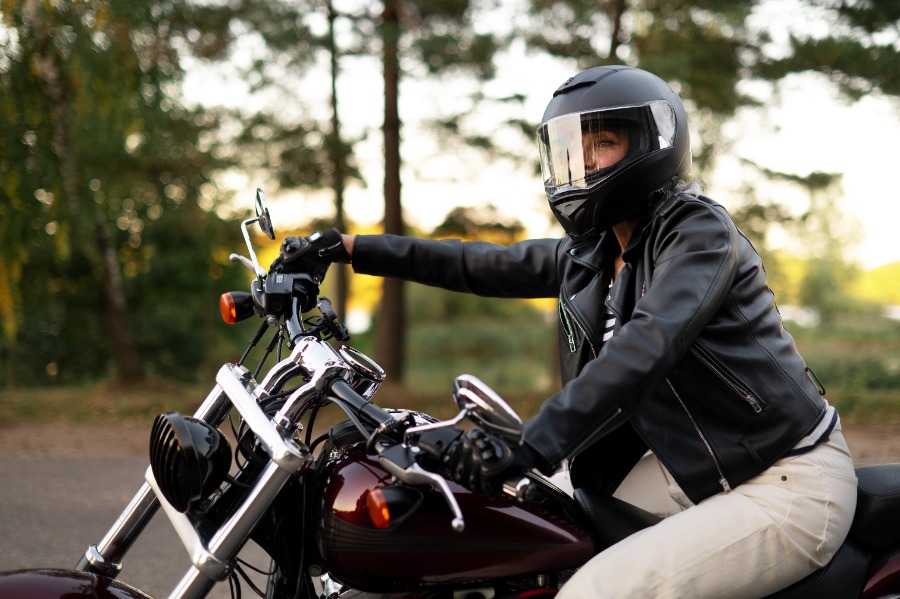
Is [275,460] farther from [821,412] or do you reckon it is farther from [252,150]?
[252,150]

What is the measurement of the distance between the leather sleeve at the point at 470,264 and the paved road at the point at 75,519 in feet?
6.72

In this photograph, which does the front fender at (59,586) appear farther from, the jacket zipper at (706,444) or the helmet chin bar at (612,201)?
the helmet chin bar at (612,201)

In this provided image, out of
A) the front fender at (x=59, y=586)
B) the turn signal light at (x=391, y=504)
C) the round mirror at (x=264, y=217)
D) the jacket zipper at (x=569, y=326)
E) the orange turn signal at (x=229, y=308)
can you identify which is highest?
the round mirror at (x=264, y=217)

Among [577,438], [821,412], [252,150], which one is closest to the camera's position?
[577,438]

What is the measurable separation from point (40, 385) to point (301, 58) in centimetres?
1096

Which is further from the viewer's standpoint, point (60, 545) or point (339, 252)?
point (60, 545)

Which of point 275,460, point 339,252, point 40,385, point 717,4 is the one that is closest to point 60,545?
point 339,252

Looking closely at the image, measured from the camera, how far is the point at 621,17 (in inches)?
433

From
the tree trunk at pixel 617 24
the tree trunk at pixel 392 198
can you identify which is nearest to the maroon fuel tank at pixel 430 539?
the tree trunk at pixel 392 198

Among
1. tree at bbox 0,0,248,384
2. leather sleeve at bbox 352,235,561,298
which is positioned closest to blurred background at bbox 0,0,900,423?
tree at bbox 0,0,248,384

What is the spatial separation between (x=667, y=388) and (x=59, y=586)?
144cm

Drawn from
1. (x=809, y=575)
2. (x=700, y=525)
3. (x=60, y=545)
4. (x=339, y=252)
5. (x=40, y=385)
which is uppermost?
(x=339, y=252)

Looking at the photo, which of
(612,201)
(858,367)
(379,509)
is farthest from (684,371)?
(858,367)

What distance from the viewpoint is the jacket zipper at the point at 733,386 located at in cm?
194
